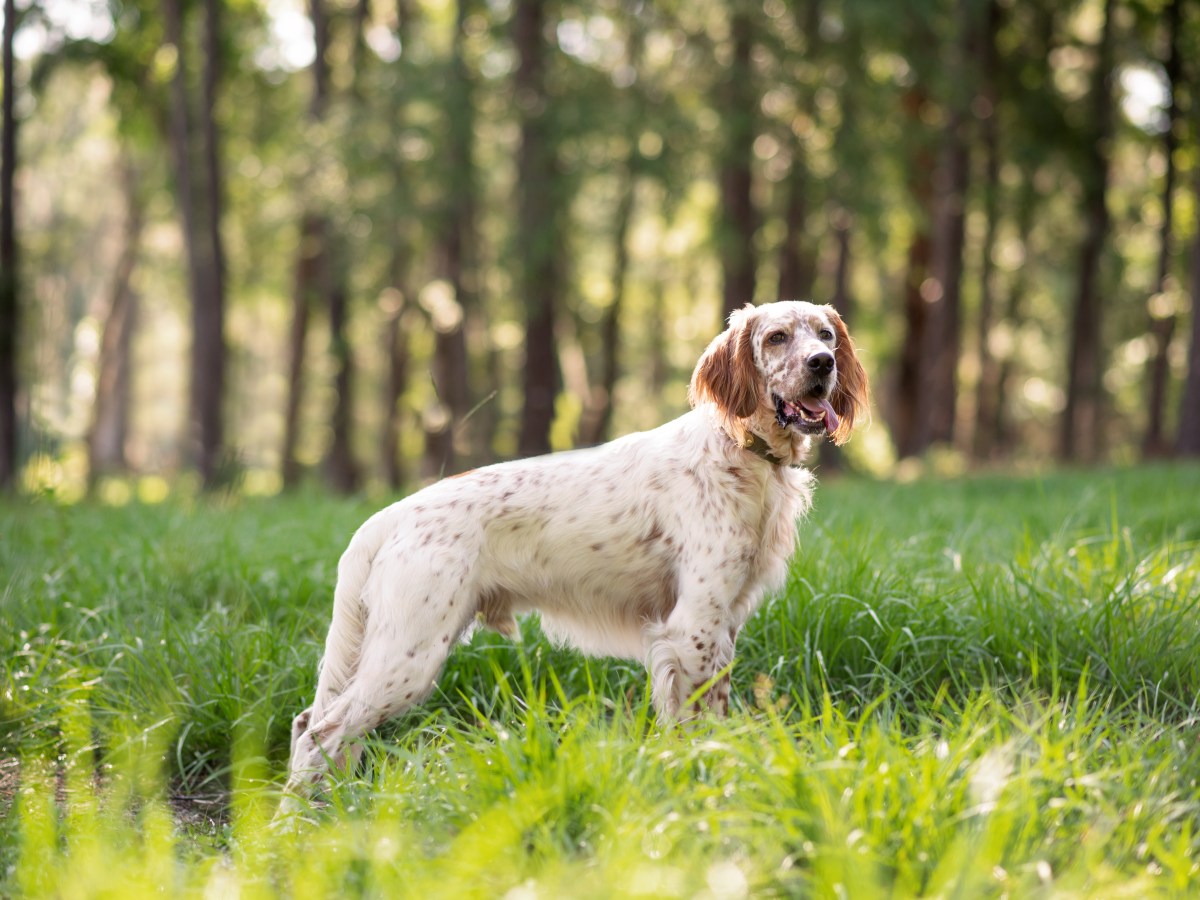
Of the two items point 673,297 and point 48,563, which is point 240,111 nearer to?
point 673,297

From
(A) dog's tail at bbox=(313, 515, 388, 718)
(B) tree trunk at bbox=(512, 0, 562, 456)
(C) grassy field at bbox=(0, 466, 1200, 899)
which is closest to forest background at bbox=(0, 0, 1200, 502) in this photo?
(B) tree trunk at bbox=(512, 0, 562, 456)

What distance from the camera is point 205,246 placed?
13453 mm

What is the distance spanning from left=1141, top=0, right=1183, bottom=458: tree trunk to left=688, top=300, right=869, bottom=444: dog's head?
1521 cm

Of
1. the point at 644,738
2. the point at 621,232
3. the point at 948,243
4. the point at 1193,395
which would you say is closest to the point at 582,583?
the point at 644,738

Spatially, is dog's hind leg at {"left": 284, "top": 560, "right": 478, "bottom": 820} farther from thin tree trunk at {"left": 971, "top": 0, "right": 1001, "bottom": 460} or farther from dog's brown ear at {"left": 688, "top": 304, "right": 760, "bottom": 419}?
thin tree trunk at {"left": 971, "top": 0, "right": 1001, "bottom": 460}

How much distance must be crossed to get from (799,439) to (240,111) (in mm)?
15664

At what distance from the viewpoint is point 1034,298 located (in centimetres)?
2461

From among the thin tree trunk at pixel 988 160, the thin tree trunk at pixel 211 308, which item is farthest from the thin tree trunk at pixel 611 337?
the thin tree trunk at pixel 211 308

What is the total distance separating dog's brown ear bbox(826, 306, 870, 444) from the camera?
3.91 m

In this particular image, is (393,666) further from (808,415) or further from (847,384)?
(847,384)

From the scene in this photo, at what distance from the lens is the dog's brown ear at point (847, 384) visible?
3.91 metres

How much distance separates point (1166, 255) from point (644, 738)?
664 inches

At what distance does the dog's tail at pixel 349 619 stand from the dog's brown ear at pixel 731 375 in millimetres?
1185

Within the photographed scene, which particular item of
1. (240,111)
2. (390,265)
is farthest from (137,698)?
(240,111)
